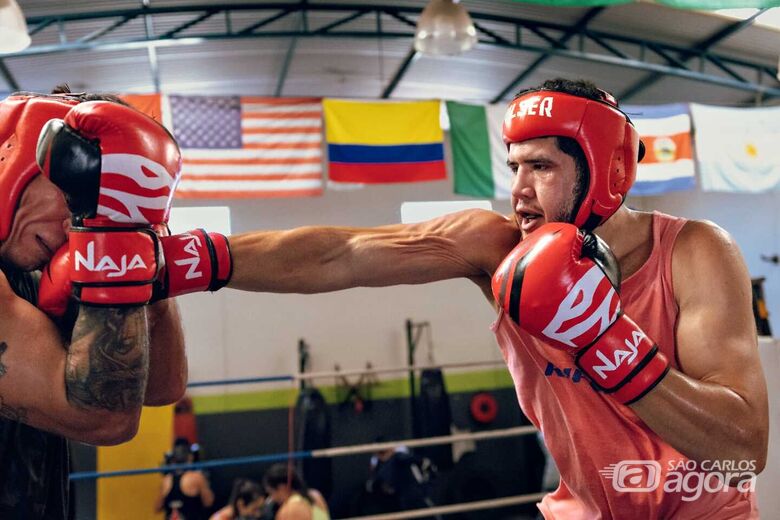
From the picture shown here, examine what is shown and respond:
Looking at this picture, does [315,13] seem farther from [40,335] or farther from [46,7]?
[40,335]

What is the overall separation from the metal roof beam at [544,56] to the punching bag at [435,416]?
3.75 metres

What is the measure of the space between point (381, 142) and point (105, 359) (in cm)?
452

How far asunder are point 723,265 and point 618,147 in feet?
1.20

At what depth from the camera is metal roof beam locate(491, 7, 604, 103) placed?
→ 7114mm

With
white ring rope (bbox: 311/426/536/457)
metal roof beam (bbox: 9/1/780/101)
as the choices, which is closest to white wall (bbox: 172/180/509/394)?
metal roof beam (bbox: 9/1/780/101)

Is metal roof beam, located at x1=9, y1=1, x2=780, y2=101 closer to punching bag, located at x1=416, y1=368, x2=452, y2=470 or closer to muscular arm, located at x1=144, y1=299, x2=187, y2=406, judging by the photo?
punching bag, located at x1=416, y1=368, x2=452, y2=470

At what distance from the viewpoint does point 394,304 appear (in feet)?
26.9

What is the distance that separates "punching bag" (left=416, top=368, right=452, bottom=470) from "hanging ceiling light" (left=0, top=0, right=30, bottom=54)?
16.4 ft

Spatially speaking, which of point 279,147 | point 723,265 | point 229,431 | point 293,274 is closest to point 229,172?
point 279,147

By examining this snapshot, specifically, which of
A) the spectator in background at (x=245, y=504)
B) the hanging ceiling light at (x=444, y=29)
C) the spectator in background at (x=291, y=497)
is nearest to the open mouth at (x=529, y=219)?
the spectator in background at (x=291, y=497)

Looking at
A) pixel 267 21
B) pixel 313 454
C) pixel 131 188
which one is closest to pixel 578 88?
pixel 131 188

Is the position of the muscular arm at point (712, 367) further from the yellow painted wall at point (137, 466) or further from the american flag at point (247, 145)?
the yellow painted wall at point (137, 466)

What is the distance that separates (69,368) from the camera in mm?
1282

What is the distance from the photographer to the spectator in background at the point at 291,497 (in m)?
4.12
